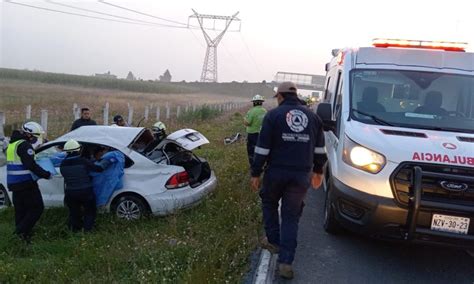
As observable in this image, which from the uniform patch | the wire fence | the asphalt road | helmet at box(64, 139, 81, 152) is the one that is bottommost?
the asphalt road

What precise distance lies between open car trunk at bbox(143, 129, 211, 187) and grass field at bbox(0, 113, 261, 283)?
0.41 meters

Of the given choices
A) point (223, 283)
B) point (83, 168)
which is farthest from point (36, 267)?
point (223, 283)

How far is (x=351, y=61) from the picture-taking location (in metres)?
5.59

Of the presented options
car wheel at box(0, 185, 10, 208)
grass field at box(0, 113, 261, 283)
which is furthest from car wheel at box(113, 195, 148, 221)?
car wheel at box(0, 185, 10, 208)

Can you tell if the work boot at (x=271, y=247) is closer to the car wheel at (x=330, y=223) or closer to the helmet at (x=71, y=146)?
the car wheel at (x=330, y=223)

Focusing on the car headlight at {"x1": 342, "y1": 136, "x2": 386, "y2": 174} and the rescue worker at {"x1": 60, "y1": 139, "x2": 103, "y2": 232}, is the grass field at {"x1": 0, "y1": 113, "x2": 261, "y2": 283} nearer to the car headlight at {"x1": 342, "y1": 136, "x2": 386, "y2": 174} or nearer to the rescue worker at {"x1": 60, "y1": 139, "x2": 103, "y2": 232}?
the rescue worker at {"x1": 60, "y1": 139, "x2": 103, "y2": 232}

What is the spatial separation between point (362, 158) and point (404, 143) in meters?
0.42

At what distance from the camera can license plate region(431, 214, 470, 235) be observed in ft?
13.1

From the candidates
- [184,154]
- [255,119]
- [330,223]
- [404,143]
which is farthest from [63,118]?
[404,143]

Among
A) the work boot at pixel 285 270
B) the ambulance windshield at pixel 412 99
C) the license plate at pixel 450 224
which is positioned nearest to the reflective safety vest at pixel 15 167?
the work boot at pixel 285 270

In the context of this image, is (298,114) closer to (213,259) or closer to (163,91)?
(213,259)

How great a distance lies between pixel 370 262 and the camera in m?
4.71

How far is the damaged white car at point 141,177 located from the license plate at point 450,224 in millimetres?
3295

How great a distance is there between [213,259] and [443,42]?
4298 millimetres
